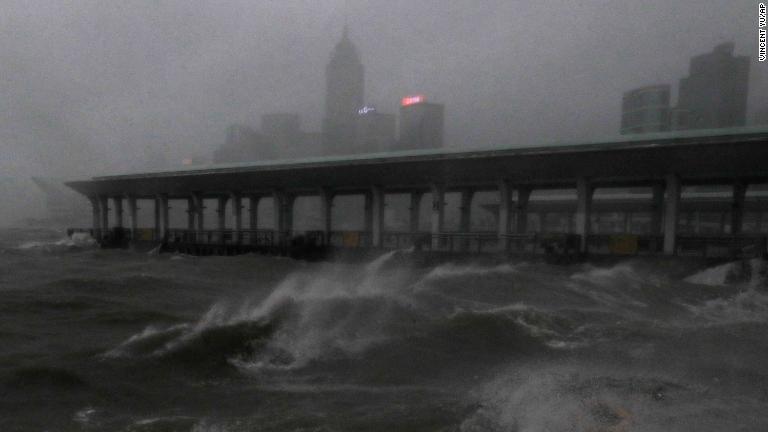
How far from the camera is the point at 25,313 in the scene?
1278cm

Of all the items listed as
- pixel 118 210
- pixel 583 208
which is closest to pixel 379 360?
pixel 583 208

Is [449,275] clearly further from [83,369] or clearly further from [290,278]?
[83,369]

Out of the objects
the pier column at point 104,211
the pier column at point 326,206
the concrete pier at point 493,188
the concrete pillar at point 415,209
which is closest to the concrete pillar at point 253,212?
the concrete pier at point 493,188

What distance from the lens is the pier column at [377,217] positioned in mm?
35188

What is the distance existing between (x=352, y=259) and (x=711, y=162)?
757 inches

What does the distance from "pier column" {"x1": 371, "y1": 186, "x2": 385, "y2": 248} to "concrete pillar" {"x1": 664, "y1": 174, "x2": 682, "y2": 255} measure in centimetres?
1621

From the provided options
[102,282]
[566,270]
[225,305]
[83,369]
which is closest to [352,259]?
[566,270]

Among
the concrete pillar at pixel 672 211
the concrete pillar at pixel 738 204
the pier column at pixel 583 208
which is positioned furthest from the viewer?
the concrete pillar at pixel 738 204

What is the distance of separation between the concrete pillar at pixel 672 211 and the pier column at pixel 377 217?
1621 cm

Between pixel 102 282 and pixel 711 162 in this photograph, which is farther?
pixel 711 162

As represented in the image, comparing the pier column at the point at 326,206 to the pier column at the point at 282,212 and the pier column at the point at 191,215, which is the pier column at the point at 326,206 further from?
the pier column at the point at 191,215

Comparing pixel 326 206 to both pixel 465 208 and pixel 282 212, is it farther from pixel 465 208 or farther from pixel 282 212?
pixel 465 208

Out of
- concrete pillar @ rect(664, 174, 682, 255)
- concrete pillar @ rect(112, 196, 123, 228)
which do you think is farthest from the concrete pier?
concrete pillar @ rect(112, 196, 123, 228)

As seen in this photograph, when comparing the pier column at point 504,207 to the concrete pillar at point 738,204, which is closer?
the concrete pillar at point 738,204
